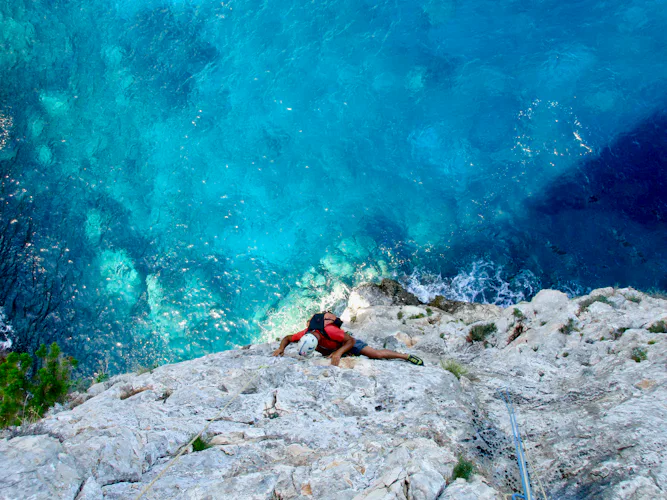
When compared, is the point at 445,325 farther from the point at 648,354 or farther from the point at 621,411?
the point at 621,411

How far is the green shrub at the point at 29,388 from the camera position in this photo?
9.23m

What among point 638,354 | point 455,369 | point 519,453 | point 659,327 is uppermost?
point 659,327

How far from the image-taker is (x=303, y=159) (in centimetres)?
1933

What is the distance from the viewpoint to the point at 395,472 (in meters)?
5.57

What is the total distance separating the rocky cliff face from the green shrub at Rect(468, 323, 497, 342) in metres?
0.24

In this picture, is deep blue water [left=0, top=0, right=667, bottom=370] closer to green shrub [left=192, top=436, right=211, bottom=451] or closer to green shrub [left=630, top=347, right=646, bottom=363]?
green shrub [left=630, top=347, right=646, bottom=363]

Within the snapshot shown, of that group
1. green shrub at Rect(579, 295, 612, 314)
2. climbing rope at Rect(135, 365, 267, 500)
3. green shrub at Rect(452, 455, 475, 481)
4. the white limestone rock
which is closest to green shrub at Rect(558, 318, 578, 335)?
green shrub at Rect(579, 295, 612, 314)

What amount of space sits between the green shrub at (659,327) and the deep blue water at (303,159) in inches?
300

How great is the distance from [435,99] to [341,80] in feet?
14.0

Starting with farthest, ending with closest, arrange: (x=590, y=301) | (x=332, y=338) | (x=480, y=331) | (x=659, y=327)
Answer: (x=480, y=331) → (x=590, y=301) → (x=332, y=338) → (x=659, y=327)

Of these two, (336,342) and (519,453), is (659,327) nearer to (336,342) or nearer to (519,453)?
(519,453)

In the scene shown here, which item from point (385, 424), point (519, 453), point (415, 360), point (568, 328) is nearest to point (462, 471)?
point (519, 453)

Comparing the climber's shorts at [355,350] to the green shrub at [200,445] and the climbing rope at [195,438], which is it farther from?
the green shrub at [200,445]

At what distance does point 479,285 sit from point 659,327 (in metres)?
8.10
